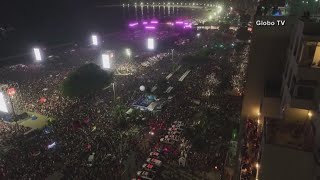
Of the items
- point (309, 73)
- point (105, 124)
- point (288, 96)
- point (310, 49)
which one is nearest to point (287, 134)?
point (288, 96)

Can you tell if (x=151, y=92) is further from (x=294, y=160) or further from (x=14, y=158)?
(x=294, y=160)

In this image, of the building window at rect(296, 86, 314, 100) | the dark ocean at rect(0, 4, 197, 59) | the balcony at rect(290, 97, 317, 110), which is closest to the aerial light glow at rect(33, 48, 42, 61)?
the dark ocean at rect(0, 4, 197, 59)

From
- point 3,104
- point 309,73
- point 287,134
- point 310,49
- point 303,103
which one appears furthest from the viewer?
point 3,104

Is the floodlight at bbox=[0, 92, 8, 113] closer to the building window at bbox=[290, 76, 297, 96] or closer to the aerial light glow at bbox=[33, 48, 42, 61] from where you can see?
the aerial light glow at bbox=[33, 48, 42, 61]

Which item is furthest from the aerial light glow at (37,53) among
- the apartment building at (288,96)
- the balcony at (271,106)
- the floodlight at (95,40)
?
the balcony at (271,106)

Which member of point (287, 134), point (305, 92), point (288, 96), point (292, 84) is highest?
point (292, 84)

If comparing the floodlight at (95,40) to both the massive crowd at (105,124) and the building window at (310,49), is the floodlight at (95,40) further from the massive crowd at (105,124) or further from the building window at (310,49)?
the building window at (310,49)

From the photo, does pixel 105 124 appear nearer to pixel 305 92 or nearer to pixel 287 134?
pixel 287 134
